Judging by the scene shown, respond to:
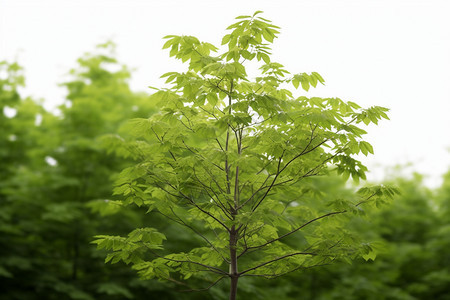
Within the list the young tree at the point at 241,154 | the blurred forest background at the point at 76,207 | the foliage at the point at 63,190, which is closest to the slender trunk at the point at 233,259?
the young tree at the point at 241,154

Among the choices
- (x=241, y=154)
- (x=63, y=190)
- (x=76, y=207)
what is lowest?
(x=241, y=154)

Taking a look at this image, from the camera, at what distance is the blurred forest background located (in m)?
11.6

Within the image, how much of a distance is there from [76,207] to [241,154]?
338 inches

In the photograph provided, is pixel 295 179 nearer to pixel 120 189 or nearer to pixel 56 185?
pixel 120 189

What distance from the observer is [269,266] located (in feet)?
19.8

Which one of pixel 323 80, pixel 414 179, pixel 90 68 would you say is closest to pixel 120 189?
pixel 323 80

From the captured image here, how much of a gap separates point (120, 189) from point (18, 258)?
25.6ft

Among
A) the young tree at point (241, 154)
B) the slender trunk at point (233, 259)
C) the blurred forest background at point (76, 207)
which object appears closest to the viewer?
the young tree at point (241, 154)

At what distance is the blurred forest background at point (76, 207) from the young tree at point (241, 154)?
4142 millimetres

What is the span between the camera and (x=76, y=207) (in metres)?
12.4

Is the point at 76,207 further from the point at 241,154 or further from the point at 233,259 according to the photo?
the point at 241,154

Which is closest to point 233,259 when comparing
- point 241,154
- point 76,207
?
point 241,154

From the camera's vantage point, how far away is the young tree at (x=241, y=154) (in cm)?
484

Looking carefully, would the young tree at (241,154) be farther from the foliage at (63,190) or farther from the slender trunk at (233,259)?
the foliage at (63,190)
